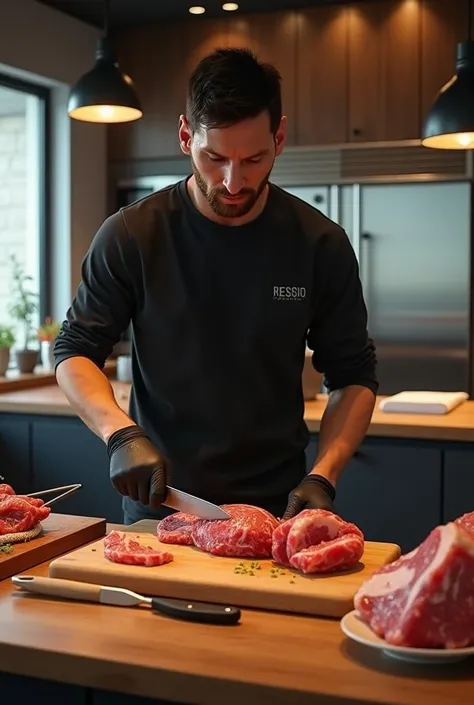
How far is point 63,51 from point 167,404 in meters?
3.24

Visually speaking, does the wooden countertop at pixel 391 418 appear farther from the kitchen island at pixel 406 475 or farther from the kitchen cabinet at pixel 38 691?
the kitchen cabinet at pixel 38 691

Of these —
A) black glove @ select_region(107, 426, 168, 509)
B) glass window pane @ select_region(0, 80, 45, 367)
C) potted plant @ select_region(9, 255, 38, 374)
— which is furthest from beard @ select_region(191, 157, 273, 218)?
glass window pane @ select_region(0, 80, 45, 367)

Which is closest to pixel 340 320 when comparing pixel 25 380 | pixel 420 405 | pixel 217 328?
pixel 217 328

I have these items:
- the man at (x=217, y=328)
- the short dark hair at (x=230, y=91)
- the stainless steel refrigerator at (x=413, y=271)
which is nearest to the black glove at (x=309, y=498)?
the man at (x=217, y=328)

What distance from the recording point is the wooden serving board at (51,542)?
61.1 inches

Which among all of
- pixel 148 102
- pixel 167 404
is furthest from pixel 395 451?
pixel 148 102

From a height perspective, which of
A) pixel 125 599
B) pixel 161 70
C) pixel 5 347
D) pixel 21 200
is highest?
pixel 161 70

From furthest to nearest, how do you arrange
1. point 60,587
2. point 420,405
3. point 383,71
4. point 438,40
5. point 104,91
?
point 383,71
point 438,40
point 104,91
point 420,405
point 60,587

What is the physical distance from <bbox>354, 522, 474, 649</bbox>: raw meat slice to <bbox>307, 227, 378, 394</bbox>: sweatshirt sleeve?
0.78 metres

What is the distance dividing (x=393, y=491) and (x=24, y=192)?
2580mm

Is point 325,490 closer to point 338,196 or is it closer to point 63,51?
point 338,196

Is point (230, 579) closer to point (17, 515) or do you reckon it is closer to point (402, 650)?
point (402, 650)

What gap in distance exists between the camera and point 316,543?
147 cm

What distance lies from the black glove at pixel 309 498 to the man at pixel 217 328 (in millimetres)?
89
